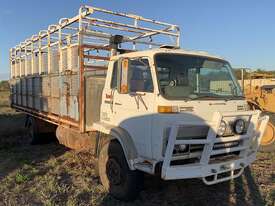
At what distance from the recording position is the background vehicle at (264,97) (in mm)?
10312

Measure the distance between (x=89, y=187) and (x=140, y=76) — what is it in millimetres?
2378

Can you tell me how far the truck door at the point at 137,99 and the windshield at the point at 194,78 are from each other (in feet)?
0.78

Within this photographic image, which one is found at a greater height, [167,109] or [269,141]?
[167,109]

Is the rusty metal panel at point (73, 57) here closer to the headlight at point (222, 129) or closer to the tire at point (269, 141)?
the headlight at point (222, 129)

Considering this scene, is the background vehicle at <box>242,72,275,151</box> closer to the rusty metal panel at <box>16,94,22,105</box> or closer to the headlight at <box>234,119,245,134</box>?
the headlight at <box>234,119,245,134</box>

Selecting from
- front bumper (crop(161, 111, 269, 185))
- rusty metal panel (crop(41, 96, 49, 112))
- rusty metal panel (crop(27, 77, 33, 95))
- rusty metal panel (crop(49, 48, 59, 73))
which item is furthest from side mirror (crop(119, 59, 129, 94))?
rusty metal panel (crop(27, 77, 33, 95))

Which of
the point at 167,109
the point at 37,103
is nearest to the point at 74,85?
the point at 167,109

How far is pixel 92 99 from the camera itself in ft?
22.4

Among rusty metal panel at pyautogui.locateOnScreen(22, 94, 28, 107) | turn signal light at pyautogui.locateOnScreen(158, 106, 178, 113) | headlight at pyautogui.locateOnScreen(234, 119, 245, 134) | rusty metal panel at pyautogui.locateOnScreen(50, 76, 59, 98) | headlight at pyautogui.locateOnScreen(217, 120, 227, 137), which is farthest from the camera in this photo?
rusty metal panel at pyautogui.locateOnScreen(22, 94, 28, 107)

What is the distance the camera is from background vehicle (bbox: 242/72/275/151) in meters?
10.3

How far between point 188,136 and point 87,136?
9.26ft

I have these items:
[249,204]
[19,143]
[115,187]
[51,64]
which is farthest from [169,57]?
[19,143]

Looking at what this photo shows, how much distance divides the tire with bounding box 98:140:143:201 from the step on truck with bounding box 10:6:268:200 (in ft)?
0.05

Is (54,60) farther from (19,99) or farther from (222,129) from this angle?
(222,129)
